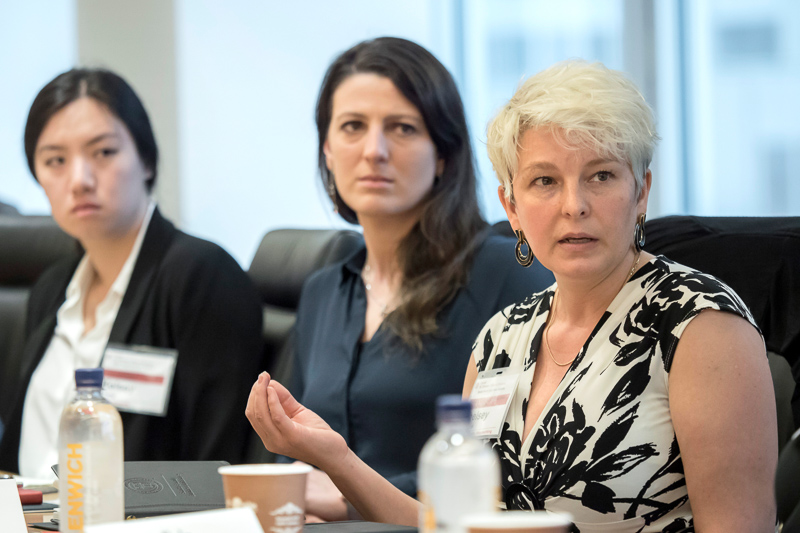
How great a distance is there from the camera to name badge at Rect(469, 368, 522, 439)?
136cm

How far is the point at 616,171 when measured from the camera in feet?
4.17

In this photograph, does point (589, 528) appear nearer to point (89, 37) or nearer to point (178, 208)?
point (178, 208)

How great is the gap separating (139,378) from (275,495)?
4.95 feet

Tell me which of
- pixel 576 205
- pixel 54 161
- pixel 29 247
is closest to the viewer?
pixel 576 205

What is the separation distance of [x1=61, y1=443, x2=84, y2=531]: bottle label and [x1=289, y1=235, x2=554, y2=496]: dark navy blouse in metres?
0.88

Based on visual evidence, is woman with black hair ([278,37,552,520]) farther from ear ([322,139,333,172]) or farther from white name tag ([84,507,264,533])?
white name tag ([84,507,264,533])

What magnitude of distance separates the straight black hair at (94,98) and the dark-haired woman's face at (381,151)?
2.53 feet

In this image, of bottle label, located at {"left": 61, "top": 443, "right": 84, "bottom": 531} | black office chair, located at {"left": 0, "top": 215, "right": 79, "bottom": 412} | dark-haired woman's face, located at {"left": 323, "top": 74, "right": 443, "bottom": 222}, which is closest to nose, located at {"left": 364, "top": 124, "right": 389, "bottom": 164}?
dark-haired woman's face, located at {"left": 323, "top": 74, "right": 443, "bottom": 222}

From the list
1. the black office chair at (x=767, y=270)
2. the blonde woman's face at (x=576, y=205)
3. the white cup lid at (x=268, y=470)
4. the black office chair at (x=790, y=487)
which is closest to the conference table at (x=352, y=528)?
the white cup lid at (x=268, y=470)

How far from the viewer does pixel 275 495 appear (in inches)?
33.6

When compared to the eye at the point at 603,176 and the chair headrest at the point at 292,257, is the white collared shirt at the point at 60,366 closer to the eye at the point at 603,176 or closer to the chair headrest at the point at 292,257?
the chair headrest at the point at 292,257

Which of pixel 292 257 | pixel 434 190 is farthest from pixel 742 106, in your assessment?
pixel 292 257

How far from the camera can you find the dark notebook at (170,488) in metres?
1.12

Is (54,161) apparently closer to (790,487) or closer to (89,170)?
(89,170)
